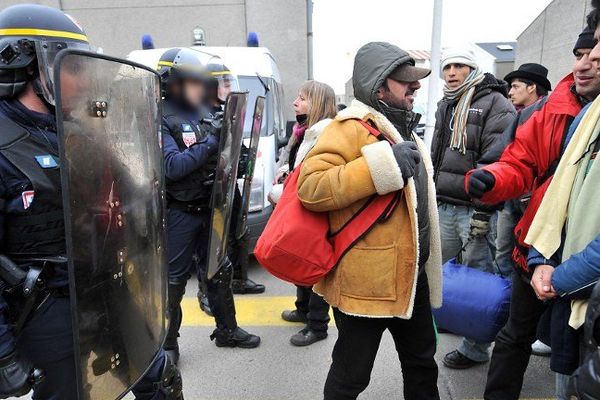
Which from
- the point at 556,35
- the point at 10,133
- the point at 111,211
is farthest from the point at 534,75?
the point at 556,35

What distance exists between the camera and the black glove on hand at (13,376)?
1.31 metres

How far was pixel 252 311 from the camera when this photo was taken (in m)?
3.78

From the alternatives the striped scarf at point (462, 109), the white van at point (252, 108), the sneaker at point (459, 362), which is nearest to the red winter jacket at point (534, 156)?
the striped scarf at point (462, 109)

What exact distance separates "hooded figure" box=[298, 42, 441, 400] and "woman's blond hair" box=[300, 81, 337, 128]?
4.43ft

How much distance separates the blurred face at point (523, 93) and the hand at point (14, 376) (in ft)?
12.9

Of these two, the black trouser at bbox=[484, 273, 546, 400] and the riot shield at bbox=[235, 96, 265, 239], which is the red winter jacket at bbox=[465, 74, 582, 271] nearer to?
the black trouser at bbox=[484, 273, 546, 400]

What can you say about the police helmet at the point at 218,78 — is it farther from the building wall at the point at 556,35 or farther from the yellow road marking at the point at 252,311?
the building wall at the point at 556,35

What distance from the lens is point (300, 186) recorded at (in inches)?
66.4

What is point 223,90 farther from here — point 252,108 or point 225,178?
point 252,108

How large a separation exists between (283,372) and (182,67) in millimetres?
2010

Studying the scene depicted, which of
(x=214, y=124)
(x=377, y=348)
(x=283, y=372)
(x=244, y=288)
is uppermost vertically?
(x=214, y=124)

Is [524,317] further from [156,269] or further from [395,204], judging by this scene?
[156,269]

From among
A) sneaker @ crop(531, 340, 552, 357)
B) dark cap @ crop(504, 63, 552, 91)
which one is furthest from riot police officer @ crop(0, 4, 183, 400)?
dark cap @ crop(504, 63, 552, 91)

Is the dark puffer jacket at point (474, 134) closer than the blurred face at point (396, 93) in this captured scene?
No
